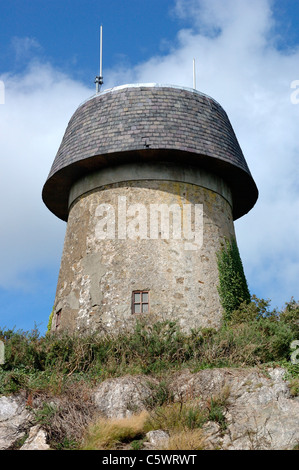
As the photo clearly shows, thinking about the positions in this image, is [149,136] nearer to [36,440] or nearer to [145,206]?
[145,206]

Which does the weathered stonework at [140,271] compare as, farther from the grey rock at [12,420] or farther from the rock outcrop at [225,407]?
the grey rock at [12,420]

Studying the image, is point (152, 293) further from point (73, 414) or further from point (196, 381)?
point (73, 414)

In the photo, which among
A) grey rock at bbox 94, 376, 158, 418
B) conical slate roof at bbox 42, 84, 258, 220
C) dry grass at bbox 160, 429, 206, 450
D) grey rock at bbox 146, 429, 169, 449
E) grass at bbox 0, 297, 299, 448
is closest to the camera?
dry grass at bbox 160, 429, 206, 450

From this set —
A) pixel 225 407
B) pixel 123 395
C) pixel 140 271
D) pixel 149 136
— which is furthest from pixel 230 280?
pixel 225 407

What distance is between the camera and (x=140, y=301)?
1717cm

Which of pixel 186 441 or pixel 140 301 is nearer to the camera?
pixel 186 441

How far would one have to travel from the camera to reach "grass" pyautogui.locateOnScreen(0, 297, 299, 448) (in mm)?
11719

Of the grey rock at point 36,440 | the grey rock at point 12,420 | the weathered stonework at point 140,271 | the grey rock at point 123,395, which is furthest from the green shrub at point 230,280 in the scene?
the grey rock at point 36,440

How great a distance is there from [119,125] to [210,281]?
5.18 meters

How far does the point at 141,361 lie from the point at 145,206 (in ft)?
16.5

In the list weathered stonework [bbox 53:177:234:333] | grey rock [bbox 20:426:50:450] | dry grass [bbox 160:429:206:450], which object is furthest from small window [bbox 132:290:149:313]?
dry grass [bbox 160:429:206:450]

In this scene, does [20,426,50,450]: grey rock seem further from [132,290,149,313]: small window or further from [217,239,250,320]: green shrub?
[217,239,250,320]: green shrub

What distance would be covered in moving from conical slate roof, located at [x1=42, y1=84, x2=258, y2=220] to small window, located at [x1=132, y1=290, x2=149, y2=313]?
3.86m

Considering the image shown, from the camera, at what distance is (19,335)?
1608 cm
